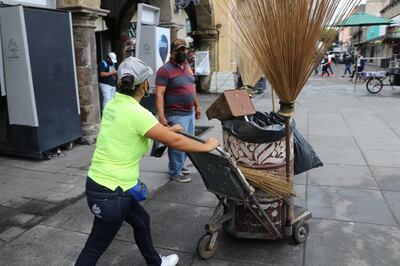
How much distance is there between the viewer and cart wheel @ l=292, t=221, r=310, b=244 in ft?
10.5

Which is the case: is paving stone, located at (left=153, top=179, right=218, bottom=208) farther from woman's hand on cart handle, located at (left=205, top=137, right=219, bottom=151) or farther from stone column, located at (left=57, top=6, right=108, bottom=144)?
stone column, located at (left=57, top=6, right=108, bottom=144)

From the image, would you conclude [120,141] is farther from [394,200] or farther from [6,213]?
[394,200]

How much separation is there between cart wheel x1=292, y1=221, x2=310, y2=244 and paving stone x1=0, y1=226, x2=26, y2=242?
2442mm

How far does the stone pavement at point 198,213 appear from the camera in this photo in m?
3.14

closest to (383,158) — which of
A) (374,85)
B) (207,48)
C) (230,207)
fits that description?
(230,207)

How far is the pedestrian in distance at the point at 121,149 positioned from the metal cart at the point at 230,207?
0.32 meters

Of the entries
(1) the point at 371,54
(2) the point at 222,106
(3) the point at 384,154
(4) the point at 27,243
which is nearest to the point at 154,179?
(4) the point at 27,243

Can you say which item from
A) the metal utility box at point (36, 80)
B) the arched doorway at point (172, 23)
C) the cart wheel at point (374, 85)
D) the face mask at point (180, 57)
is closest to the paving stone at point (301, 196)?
the face mask at point (180, 57)

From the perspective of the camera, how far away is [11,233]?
3562 millimetres

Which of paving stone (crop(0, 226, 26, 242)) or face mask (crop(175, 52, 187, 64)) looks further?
face mask (crop(175, 52, 187, 64))

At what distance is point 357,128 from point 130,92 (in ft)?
22.0

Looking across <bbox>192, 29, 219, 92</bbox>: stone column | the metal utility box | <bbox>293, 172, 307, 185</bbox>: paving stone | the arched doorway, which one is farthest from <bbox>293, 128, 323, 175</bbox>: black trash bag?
<bbox>192, 29, 219, 92</bbox>: stone column

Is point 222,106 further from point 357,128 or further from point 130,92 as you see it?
point 357,128

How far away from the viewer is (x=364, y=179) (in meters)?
4.92
